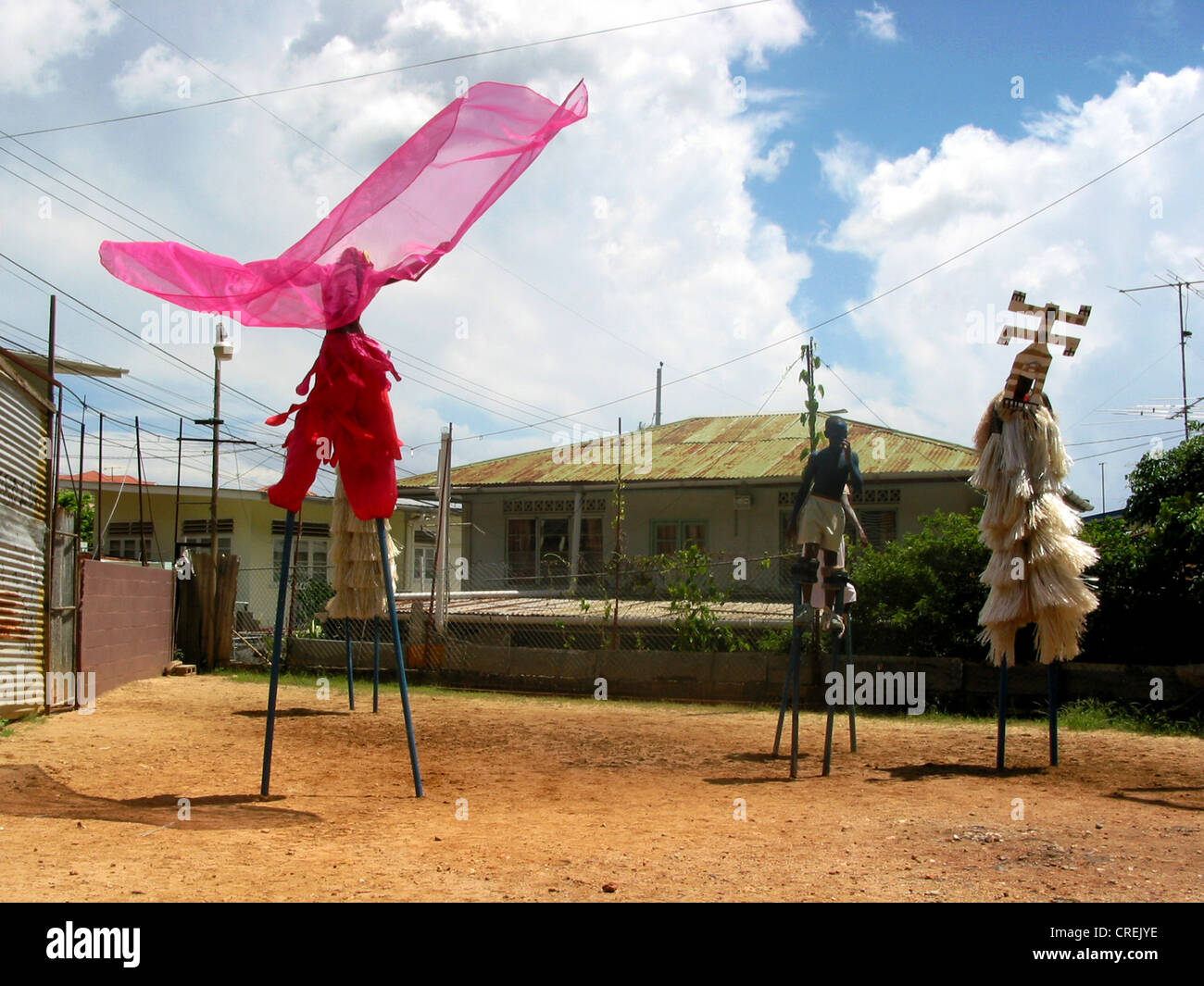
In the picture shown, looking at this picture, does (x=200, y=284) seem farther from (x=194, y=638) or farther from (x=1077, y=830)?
(x=194, y=638)

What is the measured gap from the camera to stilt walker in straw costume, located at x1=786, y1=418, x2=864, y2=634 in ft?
28.4

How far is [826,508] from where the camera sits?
8.70 meters

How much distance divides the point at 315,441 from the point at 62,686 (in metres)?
6.05

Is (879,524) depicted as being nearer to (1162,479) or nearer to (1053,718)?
(1162,479)

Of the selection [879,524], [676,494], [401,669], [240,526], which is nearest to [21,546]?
[401,669]

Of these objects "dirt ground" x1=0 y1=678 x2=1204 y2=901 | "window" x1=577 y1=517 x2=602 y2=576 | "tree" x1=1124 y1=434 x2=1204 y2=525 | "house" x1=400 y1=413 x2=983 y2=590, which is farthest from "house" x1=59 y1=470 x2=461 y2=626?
"tree" x1=1124 y1=434 x2=1204 y2=525

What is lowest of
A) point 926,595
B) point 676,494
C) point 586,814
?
point 586,814

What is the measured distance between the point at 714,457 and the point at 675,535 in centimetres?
181

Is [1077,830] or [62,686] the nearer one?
[1077,830]

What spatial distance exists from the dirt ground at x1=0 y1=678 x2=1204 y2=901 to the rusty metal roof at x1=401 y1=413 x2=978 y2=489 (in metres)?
8.78

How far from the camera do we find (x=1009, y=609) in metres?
8.19

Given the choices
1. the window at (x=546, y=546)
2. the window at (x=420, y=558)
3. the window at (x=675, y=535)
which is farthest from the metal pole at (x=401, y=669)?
the window at (x=420, y=558)

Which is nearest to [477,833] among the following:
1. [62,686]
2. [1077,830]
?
[1077,830]

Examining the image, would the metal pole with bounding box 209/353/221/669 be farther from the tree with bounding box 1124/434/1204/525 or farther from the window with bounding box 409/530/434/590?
the tree with bounding box 1124/434/1204/525
